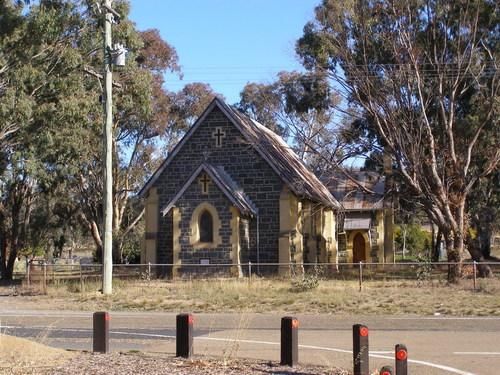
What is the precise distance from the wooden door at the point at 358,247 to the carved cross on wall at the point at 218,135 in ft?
60.5

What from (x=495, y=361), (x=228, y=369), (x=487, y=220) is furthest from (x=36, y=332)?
(x=487, y=220)

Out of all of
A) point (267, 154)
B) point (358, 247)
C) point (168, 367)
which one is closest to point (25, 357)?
point (168, 367)

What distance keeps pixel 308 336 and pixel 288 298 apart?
26.9ft

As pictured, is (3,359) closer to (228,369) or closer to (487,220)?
(228,369)

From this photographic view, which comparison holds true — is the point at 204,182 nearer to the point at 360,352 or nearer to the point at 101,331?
the point at 101,331

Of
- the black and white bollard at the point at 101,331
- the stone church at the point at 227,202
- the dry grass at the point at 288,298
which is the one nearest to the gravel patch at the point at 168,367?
the black and white bollard at the point at 101,331

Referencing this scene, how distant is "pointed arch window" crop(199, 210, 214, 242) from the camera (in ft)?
116

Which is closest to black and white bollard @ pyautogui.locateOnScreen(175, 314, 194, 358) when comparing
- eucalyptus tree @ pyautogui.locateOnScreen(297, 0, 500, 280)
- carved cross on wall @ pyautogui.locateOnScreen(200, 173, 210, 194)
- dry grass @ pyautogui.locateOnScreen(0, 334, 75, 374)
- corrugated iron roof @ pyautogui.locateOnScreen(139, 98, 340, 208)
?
dry grass @ pyautogui.locateOnScreen(0, 334, 75, 374)

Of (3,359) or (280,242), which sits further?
(280,242)

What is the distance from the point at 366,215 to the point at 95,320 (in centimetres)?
4162

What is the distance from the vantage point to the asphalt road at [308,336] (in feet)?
37.3

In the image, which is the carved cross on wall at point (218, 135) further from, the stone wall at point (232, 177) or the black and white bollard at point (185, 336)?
the black and white bollard at point (185, 336)

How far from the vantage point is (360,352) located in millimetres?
9180

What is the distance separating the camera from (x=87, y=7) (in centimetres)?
3064
